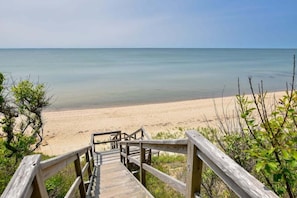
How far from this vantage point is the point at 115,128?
1577cm

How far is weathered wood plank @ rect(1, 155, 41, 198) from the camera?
121cm

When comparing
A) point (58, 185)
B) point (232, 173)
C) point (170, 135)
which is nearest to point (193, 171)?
point (232, 173)

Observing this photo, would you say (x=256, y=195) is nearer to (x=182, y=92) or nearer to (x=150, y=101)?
(x=150, y=101)

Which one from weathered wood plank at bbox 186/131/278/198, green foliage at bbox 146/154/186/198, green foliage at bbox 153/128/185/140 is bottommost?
green foliage at bbox 146/154/186/198

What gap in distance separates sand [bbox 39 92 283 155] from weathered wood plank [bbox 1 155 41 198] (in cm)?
1117

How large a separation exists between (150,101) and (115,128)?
907cm

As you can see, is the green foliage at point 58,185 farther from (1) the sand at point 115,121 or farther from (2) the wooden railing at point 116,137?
(1) the sand at point 115,121

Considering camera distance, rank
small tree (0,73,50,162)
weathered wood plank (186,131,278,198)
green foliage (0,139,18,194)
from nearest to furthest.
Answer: weathered wood plank (186,131,278,198)
green foliage (0,139,18,194)
small tree (0,73,50,162)

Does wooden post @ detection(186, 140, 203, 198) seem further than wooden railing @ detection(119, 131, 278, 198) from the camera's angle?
Yes

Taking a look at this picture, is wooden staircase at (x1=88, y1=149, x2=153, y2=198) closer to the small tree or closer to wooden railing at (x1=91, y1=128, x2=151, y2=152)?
the small tree

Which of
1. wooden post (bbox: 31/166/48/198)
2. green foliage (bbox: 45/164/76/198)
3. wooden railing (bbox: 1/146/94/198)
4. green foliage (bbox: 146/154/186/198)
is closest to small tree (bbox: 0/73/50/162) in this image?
green foliage (bbox: 45/164/76/198)

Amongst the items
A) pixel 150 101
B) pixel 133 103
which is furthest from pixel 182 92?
pixel 133 103

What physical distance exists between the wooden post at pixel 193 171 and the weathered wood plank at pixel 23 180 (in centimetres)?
119

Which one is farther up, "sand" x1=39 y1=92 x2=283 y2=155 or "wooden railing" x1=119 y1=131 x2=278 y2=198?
"wooden railing" x1=119 y1=131 x2=278 y2=198
